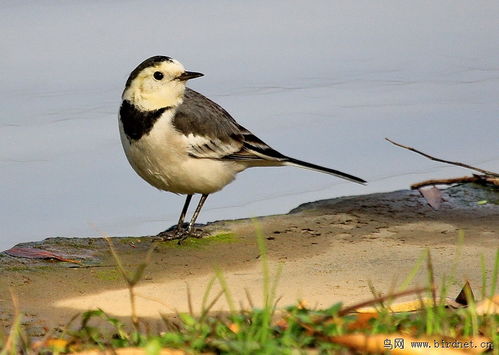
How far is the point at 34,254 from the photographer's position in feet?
22.2

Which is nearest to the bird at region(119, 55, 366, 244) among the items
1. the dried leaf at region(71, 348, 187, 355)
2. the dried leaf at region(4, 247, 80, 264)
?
the dried leaf at region(4, 247, 80, 264)

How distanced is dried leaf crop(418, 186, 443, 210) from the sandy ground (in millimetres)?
57

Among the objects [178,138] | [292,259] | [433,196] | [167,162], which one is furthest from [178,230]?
[433,196]

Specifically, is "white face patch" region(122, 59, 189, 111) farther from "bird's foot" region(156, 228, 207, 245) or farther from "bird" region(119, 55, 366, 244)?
"bird's foot" region(156, 228, 207, 245)

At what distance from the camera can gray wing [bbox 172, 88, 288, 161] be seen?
7219mm

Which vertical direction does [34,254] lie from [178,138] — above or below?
below

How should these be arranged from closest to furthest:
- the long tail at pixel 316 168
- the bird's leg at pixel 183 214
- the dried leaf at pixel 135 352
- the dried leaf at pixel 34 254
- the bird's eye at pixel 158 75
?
1. the dried leaf at pixel 135 352
2. the dried leaf at pixel 34 254
3. the bird's eye at pixel 158 75
4. the bird's leg at pixel 183 214
5. the long tail at pixel 316 168

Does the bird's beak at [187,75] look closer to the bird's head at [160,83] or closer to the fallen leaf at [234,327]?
the bird's head at [160,83]

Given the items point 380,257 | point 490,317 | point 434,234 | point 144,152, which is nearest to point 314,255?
point 380,257

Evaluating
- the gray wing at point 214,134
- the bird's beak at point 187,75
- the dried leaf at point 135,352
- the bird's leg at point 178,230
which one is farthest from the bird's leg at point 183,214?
the dried leaf at point 135,352

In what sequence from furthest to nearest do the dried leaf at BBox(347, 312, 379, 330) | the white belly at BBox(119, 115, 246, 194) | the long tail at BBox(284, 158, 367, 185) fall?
the long tail at BBox(284, 158, 367, 185) < the white belly at BBox(119, 115, 246, 194) < the dried leaf at BBox(347, 312, 379, 330)

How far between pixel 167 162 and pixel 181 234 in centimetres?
60

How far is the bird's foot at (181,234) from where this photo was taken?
7.30 meters

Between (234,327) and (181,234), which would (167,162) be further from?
(234,327)
